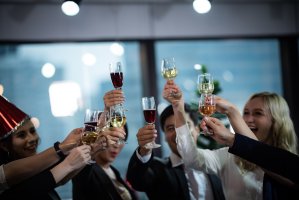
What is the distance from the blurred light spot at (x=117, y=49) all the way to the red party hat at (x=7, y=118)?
99.5 inches

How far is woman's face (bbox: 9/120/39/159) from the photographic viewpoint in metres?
2.37

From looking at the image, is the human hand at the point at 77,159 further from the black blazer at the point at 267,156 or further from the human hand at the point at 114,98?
the black blazer at the point at 267,156

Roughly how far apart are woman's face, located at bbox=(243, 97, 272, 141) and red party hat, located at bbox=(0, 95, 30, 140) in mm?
1383

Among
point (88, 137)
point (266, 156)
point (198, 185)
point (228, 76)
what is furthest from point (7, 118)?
point (228, 76)

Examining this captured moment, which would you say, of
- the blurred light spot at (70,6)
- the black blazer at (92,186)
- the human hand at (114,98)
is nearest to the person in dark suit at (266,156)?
the human hand at (114,98)

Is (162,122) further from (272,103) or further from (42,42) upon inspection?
(42,42)

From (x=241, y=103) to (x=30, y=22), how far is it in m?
2.68

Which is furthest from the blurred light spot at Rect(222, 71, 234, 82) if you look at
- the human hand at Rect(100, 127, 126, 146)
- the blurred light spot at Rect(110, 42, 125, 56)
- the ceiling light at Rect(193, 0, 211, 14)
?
the human hand at Rect(100, 127, 126, 146)

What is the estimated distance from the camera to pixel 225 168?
8.18 feet

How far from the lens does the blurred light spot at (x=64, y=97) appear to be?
184 inches

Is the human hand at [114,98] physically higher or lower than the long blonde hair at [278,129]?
higher

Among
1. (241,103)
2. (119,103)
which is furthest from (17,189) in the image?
(241,103)

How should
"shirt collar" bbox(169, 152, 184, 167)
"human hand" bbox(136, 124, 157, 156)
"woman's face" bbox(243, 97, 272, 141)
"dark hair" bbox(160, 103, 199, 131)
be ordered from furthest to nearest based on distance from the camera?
"dark hair" bbox(160, 103, 199, 131) < "shirt collar" bbox(169, 152, 184, 167) < "woman's face" bbox(243, 97, 272, 141) < "human hand" bbox(136, 124, 157, 156)

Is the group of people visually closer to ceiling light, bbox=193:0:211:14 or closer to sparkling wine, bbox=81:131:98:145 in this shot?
sparkling wine, bbox=81:131:98:145
